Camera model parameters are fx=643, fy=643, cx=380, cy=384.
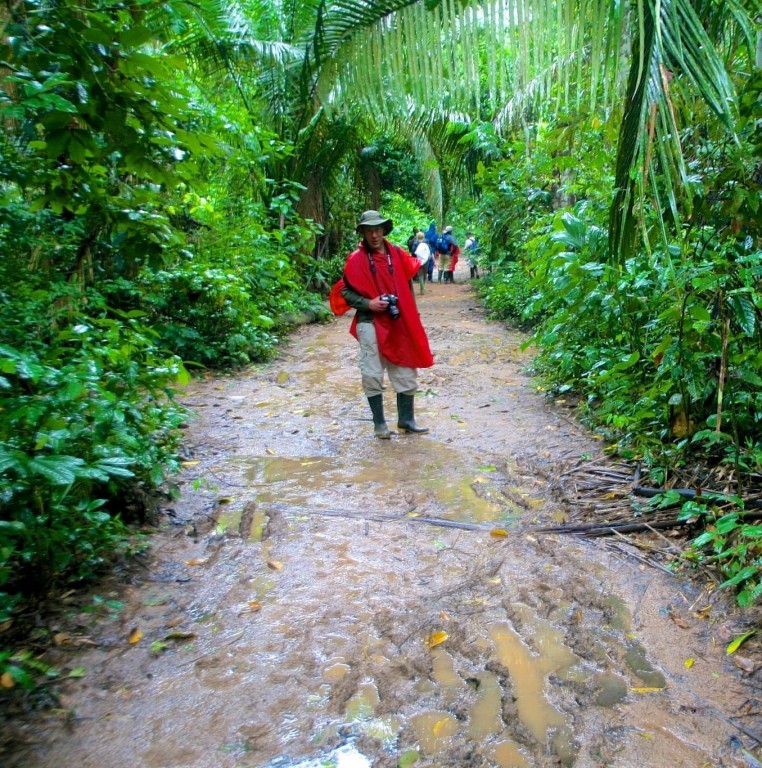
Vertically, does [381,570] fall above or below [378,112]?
below

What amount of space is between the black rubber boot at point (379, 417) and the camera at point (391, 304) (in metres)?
0.67

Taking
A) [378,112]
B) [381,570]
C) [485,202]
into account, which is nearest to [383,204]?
[485,202]

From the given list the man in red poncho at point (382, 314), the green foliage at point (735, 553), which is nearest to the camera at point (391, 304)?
the man in red poncho at point (382, 314)

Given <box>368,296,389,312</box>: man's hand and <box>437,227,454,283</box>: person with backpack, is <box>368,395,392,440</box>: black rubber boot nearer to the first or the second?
<box>368,296,389,312</box>: man's hand

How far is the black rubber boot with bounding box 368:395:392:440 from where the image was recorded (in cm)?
512

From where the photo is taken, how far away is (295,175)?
11.3 metres

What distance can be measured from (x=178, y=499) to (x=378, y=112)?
262cm

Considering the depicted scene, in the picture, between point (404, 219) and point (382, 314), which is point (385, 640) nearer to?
point (382, 314)

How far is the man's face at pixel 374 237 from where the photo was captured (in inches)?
192

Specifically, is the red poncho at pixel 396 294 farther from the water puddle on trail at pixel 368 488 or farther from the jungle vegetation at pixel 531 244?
the jungle vegetation at pixel 531 244

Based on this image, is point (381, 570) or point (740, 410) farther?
point (740, 410)

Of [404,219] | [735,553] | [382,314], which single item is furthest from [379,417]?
[404,219]

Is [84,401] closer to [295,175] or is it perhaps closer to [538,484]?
[538,484]

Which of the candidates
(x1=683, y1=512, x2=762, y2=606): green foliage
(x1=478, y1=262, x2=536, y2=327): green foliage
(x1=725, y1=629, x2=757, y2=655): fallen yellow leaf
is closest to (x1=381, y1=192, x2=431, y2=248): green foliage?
(x1=478, y1=262, x2=536, y2=327): green foliage
